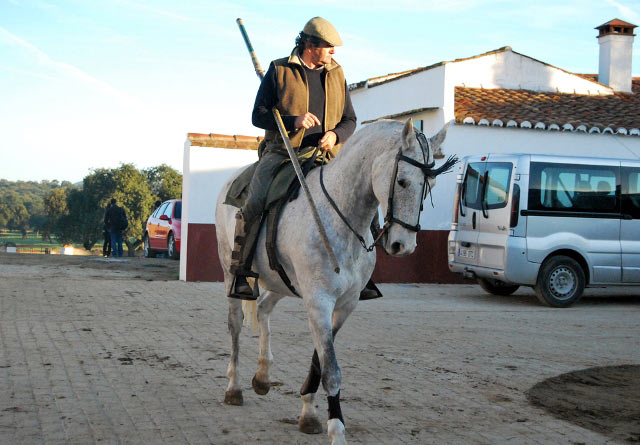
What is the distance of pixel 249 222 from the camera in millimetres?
5508

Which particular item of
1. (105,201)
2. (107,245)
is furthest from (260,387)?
(105,201)

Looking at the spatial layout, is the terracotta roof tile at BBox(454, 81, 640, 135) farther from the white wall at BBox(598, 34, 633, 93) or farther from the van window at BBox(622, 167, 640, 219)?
the van window at BBox(622, 167, 640, 219)

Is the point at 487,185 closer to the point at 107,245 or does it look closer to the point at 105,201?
the point at 107,245

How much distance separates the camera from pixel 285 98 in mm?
5566

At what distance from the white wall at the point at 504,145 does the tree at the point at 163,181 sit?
222 ft

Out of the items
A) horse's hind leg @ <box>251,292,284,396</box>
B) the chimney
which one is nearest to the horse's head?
horse's hind leg @ <box>251,292,284,396</box>

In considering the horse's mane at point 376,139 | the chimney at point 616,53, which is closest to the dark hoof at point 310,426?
the horse's mane at point 376,139

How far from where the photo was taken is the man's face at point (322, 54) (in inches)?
216

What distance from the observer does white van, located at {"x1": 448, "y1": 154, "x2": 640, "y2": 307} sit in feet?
45.6

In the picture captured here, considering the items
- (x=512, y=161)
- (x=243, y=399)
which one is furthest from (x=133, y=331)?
(x=512, y=161)

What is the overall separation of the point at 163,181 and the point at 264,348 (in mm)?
80761

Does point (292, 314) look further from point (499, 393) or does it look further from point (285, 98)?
point (285, 98)

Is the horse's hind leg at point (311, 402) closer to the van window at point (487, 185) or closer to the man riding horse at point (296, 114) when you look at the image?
the man riding horse at point (296, 114)

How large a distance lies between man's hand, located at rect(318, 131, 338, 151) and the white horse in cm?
26
